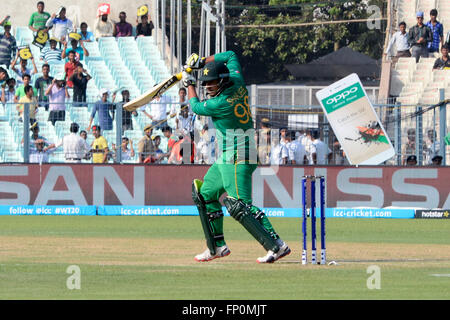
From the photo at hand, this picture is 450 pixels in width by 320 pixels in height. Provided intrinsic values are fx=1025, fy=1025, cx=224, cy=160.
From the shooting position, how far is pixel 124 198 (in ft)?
79.7

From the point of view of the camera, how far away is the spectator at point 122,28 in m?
35.4

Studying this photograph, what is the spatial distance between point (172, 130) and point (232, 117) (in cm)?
1275

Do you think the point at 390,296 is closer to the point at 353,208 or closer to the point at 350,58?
the point at 353,208

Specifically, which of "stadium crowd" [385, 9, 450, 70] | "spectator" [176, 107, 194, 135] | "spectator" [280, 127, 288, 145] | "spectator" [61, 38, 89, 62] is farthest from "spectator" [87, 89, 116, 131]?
"stadium crowd" [385, 9, 450, 70]

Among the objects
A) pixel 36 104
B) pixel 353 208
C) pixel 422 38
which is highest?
pixel 422 38

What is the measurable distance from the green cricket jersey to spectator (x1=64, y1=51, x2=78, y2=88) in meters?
18.5

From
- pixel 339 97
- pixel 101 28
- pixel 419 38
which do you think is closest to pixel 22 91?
pixel 101 28

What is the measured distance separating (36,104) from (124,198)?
3061mm

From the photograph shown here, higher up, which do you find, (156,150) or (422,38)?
(422,38)

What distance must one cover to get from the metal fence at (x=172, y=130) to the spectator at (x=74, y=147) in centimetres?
8

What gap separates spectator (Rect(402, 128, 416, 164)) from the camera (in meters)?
23.7

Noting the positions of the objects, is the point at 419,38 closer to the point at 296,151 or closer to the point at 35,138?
the point at 296,151
